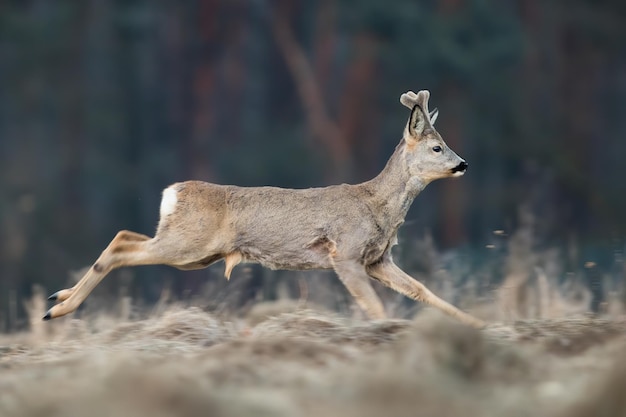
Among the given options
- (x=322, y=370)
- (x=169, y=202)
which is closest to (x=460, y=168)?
(x=169, y=202)

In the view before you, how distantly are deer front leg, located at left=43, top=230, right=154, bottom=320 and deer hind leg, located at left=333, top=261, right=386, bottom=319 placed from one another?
1.36 m

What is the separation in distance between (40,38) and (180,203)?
1923 cm

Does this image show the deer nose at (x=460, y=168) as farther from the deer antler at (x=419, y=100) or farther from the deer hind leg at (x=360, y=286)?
the deer hind leg at (x=360, y=286)

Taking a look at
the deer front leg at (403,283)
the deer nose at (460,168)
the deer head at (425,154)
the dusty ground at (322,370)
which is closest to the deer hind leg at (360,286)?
the deer front leg at (403,283)

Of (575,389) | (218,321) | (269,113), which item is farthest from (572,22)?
(575,389)

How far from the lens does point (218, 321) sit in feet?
27.2

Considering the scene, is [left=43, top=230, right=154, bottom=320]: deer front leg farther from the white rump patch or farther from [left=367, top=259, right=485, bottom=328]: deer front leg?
[left=367, top=259, right=485, bottom=328]: deer front leg

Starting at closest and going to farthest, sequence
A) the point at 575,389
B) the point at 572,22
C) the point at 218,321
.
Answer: the point at 575,389
the point at 218,321
the point at 572,22

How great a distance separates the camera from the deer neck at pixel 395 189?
31.0 ft

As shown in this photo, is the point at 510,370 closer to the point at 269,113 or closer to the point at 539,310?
the point at 539,310

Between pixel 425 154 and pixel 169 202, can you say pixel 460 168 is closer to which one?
pixel 425 154

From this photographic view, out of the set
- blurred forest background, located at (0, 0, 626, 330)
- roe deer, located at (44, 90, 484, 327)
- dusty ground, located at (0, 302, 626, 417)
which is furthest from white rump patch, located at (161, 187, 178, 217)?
blurred forest background, located at (0, 0, 626, 330)

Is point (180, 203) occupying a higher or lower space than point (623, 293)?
higher

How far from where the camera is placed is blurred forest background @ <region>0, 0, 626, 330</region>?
26219 mm
